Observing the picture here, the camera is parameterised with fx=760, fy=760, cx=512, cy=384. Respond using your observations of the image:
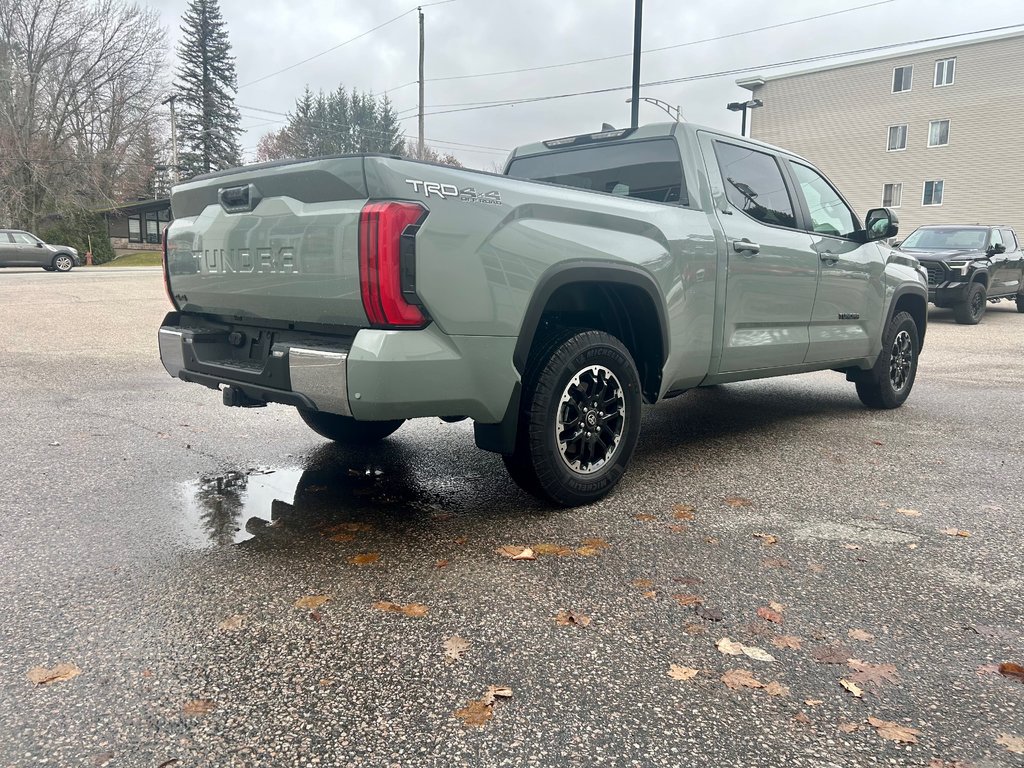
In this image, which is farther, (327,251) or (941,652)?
(327,251)

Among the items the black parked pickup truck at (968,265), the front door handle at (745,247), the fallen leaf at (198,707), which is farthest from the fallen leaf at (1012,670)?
the black parked pickup truck at (968,265)

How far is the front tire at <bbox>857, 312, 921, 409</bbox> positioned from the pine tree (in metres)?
61.3

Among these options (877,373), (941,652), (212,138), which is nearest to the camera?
(941,652)

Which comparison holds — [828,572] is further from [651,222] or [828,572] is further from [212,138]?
[212,138]

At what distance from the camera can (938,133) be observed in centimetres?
3678

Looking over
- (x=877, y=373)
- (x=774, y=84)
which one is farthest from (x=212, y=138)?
(x=877, y=373)

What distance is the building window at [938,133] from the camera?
36.5 m

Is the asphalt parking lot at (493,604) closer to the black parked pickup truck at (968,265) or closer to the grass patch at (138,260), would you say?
the black parked pickup truck at (968,265)

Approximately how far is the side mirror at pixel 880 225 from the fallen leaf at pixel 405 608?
4661 mm

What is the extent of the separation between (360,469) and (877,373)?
14.3 feet

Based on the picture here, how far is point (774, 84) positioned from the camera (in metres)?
41.1

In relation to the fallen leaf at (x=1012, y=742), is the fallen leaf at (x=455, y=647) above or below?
above

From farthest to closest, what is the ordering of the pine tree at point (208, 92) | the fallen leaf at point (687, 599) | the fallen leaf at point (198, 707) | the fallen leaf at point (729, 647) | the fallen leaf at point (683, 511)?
1. the pine tree at point (208, 92)
2. the fallen leaf at point (683, 511)
3. the fallen leaf at point (687, 599)
4. the fallen leaf at point (729, 647)
5. the fallen leaf at point (198, 707)

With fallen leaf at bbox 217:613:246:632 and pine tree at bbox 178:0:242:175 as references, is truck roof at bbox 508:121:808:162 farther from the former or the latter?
pine tree at bbox 178:0:242:175
